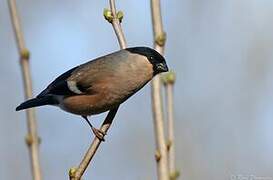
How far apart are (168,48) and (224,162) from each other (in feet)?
2.94

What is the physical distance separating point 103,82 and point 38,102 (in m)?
0.17

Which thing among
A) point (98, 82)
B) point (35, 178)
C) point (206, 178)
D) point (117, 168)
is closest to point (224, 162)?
point (206, 178)

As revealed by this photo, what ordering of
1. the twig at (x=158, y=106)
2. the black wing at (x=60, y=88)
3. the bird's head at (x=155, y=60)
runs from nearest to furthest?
the twig at (x=158, y=106) → the bird's head at (x=155, y=60) → the black wing at (x=60, y=88)

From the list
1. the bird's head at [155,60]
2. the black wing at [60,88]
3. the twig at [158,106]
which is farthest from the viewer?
the black wing at [60,88]

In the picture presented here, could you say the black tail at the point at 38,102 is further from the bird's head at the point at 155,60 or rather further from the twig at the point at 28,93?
the bird's head at the point at 155,60

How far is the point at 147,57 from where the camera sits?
175 centimetres

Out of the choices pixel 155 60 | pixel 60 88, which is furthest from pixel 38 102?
pixel 155 60

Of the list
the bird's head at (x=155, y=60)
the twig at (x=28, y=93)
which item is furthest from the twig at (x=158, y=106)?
the twig at (x=28, y=93)

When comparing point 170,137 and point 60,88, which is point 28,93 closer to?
point 60,88

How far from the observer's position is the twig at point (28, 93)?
1.59 meters

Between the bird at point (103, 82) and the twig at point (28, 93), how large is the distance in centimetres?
5

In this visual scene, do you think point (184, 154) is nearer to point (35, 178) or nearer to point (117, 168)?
point (117, 168)

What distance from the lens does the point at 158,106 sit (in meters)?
1.60

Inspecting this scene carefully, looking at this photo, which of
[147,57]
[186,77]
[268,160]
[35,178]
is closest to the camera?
[35,178]
